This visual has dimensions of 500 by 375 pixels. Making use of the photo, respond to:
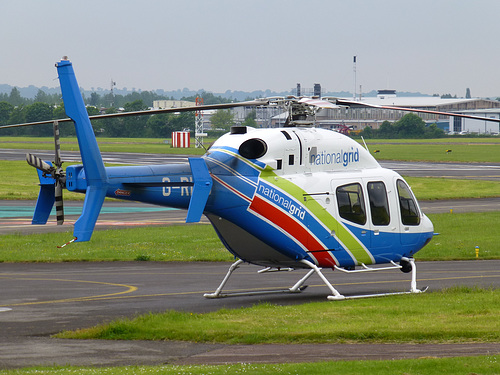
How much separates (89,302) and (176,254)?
9.28 m

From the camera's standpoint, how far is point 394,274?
78.1 feet

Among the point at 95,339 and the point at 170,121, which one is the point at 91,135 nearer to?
the point at 95,339

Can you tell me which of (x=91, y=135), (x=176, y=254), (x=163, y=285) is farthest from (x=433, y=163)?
(x=91, y=135)

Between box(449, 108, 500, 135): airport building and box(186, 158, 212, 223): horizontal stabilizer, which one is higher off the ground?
box(186, 158, 212, 223): horizontal stabilizer

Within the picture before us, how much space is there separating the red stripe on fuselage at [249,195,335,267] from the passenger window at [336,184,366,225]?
3.51 ft

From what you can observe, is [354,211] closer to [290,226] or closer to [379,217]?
[379,217]

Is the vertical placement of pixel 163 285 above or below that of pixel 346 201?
below

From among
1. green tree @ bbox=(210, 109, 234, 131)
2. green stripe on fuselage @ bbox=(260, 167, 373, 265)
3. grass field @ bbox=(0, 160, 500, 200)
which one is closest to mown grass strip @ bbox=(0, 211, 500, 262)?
green stripe on fuselage @ bbox=(260, 167, 373, 265)

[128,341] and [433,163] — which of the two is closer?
[128,341]

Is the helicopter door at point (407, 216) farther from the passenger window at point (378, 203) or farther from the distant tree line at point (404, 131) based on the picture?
the distant tree line at point (404, 131)

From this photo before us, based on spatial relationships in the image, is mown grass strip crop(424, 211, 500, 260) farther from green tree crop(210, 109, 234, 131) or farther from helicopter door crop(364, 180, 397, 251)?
green tree crop(210, 109, 234, 131)

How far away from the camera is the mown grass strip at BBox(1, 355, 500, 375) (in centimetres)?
1136

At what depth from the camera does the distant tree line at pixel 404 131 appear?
157 m

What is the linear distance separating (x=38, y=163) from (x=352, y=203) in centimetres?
766
